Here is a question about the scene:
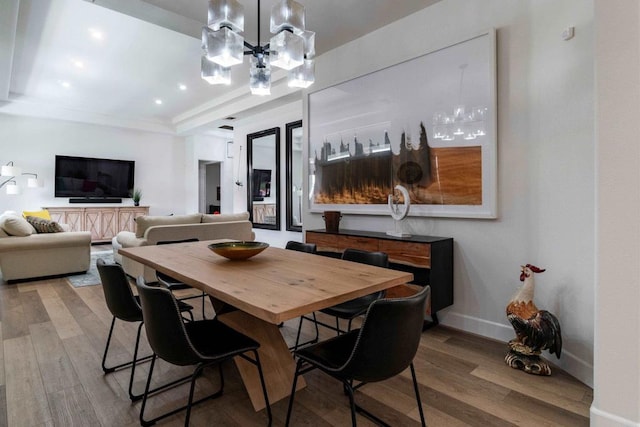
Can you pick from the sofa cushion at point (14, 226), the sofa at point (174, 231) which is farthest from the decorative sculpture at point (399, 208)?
the sofa cushion at point (14, 226)

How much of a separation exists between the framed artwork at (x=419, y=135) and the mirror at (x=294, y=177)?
5.21 feet

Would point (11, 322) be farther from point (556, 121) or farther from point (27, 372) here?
point (556, 121)

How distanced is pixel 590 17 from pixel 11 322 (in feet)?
16.7

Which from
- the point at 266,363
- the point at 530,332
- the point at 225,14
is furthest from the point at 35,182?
the point at 530,332

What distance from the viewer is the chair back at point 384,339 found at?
1.27m

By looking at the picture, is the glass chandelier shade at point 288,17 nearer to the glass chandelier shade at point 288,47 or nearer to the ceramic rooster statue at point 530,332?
the glass chandelier shade at point 288,47

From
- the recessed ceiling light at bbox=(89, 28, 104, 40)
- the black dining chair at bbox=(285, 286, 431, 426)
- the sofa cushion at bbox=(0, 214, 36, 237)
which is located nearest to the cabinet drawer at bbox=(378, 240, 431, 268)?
the black dining chair at bbox=(285, 286, 431, 426)

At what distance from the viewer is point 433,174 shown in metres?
3.05

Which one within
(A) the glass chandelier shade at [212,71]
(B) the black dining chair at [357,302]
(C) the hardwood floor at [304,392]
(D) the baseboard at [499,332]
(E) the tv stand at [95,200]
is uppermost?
(A) the glass chandelier shade at [212,71]

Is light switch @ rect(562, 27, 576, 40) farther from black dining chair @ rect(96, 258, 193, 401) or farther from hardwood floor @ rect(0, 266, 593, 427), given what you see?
black dining chair @ rect(96, 258, 193, 401)

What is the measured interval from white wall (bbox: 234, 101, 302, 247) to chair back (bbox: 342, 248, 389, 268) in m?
3.19

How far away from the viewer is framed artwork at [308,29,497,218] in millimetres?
2748

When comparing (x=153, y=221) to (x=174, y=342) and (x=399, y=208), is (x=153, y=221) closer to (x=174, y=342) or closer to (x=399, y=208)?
(x=399, y=208)

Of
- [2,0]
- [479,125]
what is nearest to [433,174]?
[479,125]
